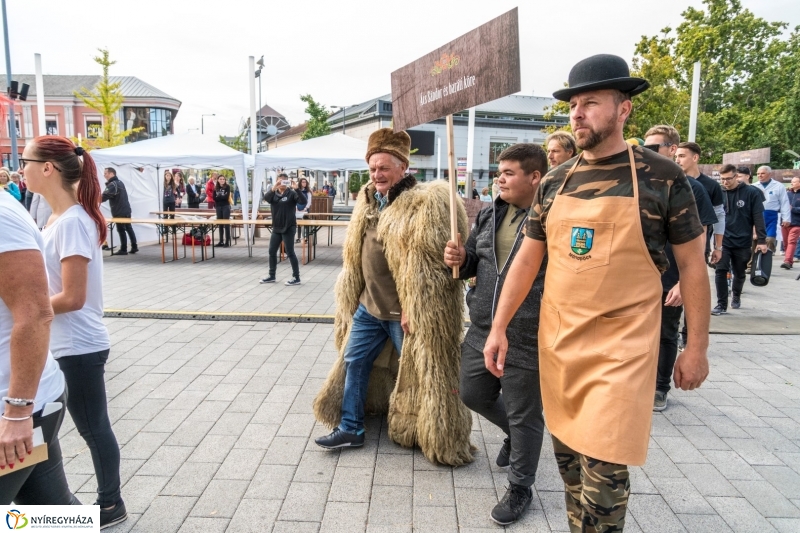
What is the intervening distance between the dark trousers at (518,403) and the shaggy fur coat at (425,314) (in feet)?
1.03

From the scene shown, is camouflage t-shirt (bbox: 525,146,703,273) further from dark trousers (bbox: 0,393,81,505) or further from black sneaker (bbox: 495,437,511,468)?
→ dark trousers (bbox: 0,393,81,505)

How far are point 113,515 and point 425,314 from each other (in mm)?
1842

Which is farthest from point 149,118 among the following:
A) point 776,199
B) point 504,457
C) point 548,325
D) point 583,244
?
point 583,244

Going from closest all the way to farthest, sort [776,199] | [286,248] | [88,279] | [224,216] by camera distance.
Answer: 1. [88,279]
2. [286,248]
3. [776,199]
4. [224,216]

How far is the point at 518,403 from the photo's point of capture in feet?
8.49

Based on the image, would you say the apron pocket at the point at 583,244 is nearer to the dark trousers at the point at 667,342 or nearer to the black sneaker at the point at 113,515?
the dark trousers at the point at 667,342

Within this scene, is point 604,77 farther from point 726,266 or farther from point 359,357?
point 726,266

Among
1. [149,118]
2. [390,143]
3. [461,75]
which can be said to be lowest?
[390,143]

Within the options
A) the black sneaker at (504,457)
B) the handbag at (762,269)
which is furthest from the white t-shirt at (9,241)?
the handbag at (762,269)

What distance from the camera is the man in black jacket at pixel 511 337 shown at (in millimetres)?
2557

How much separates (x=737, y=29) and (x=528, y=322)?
38.1 metres

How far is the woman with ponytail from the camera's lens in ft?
7.47

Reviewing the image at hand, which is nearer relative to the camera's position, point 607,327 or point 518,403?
point 607,327

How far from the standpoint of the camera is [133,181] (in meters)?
15.6
